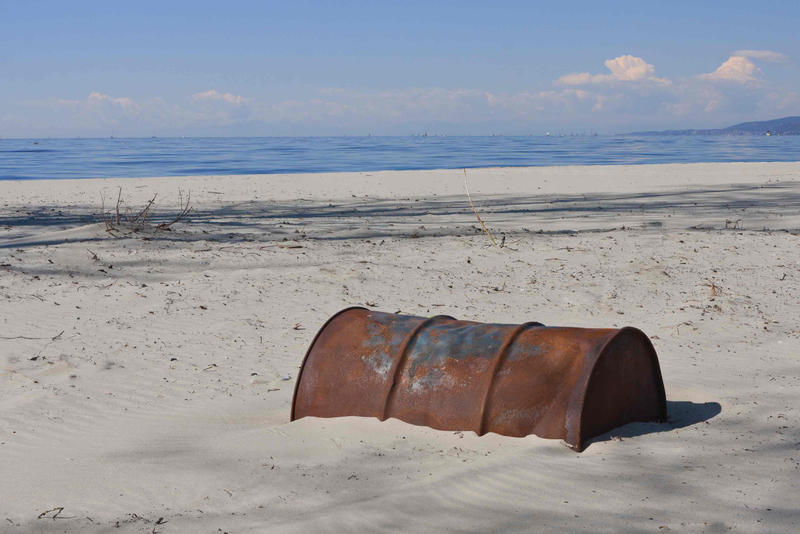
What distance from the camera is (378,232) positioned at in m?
10.2

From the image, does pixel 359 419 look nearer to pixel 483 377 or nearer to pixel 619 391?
pixel 483 377

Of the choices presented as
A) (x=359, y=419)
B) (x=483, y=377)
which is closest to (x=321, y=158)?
(x=359, y=419)

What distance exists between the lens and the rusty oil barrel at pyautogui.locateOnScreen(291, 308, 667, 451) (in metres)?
3.48

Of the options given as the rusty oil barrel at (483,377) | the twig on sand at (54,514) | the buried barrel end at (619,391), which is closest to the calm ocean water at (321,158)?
the rusty oil barrel at (483,377)

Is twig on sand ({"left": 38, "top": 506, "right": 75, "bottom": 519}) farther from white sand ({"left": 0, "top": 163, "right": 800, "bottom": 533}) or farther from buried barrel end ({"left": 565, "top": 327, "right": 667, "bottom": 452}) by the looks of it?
buried barrel end ({"left": 565, "top": 327, "right": 667, "bottom": 452})

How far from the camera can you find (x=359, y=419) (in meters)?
3.86

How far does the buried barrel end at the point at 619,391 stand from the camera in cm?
341

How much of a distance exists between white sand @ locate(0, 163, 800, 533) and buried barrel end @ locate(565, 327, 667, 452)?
0.28 feet

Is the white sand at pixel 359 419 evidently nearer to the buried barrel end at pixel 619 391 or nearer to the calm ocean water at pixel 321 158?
the buried barrel end at pixel 619 391

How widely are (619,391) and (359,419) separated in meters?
1.28

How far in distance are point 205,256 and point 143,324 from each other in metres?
2.35

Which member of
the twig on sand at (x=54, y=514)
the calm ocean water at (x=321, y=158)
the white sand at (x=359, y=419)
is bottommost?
the twig on sand at (x=54, y=514)

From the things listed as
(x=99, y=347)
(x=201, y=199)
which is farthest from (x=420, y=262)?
(x=201, y=199)

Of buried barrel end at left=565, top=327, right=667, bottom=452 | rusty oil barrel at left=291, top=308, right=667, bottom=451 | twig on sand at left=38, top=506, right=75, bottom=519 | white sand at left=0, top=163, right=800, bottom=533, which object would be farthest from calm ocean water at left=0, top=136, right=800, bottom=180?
buried barrel end at left=565, top=327, right=667, bottom=452
